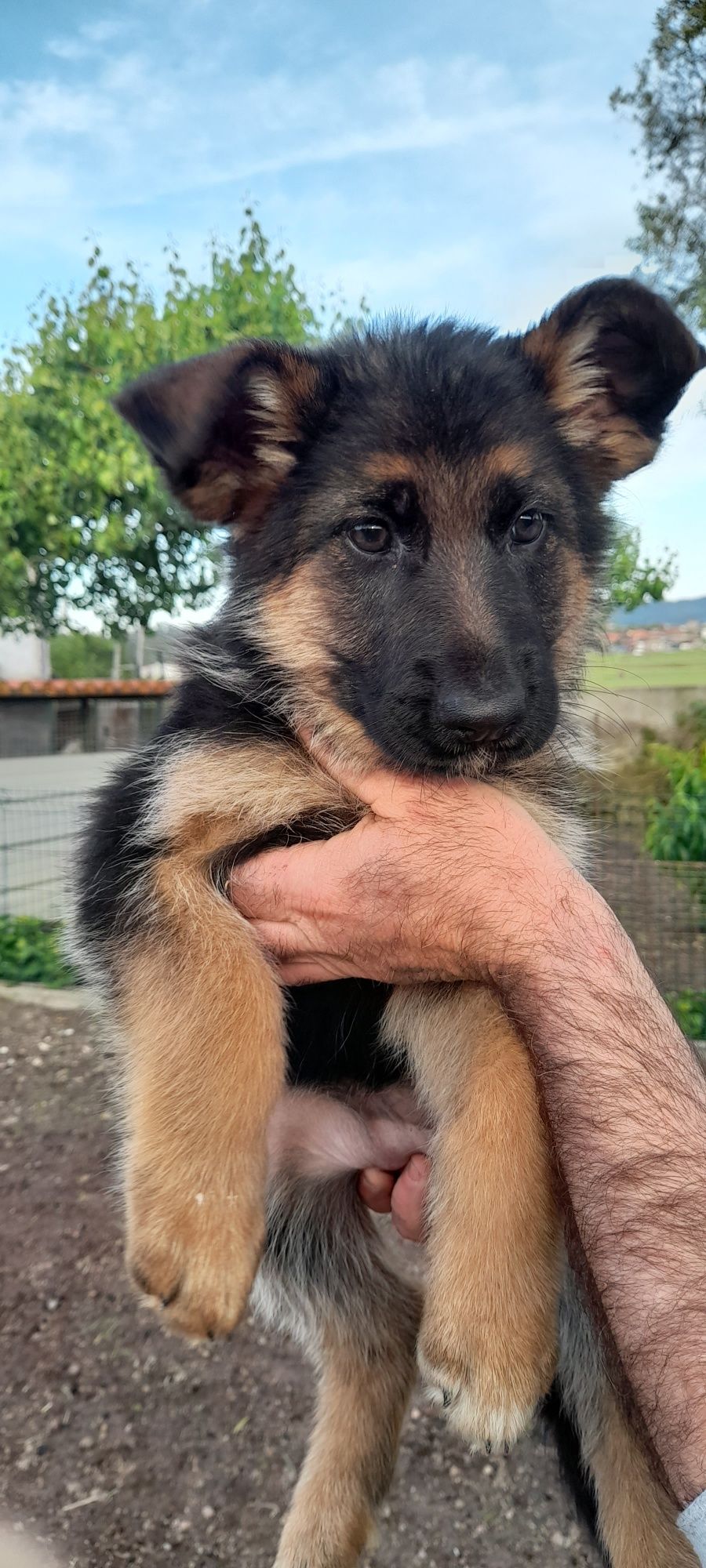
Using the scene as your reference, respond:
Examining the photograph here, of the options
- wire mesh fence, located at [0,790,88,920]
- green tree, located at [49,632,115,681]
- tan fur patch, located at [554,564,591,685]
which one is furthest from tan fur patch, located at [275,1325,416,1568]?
green tree, located at [49,632,115,681]

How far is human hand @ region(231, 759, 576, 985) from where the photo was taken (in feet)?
6.25

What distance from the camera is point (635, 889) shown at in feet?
19.3

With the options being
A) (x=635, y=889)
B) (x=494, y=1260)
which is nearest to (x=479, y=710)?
(x=494, y=1260)

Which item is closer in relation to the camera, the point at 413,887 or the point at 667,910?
the point at 413,887

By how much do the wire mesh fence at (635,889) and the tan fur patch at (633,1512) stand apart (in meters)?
1.41

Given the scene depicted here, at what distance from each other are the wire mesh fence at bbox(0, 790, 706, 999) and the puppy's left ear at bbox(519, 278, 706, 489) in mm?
1122

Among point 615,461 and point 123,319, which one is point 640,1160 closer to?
point 615,461

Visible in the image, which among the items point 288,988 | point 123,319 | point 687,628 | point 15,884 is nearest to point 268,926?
point 288,988

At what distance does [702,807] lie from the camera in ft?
20.4

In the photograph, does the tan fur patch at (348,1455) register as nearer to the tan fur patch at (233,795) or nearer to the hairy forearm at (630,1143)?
the hairy forearm at (630,1143)

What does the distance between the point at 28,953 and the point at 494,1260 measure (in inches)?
243

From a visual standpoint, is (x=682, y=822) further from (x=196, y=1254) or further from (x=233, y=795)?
(x=196, y=1254)

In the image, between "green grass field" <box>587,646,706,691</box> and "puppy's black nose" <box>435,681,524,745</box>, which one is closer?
"puppy's black nose" <box>435,681,524,745</box>

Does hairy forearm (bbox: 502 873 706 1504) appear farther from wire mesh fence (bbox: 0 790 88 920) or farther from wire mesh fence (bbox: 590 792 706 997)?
wire mesh fence (bbox: 0 790 88 920)
